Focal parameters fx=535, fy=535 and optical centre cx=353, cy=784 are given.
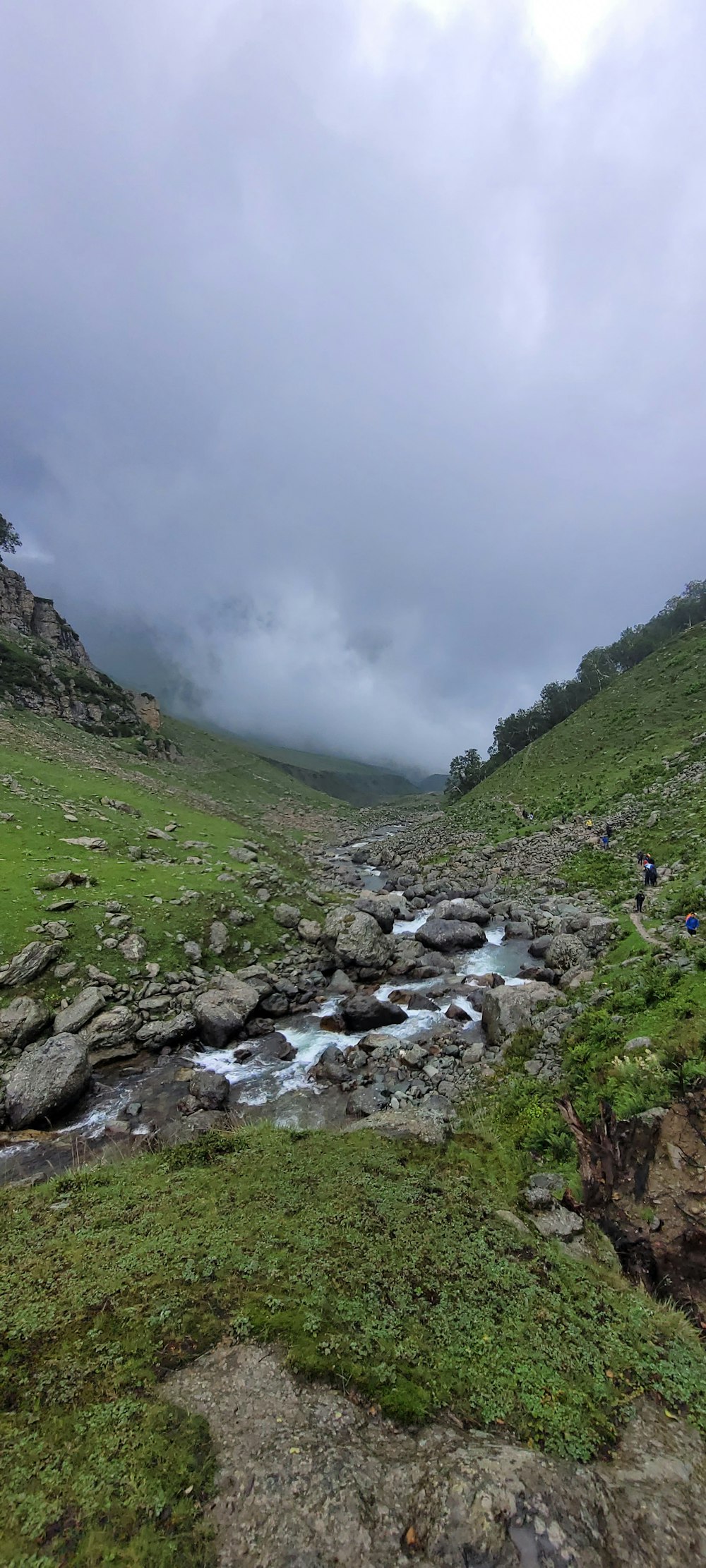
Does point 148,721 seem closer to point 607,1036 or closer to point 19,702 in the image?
point 19,702

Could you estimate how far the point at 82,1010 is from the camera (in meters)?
21.1

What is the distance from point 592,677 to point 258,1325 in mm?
114046

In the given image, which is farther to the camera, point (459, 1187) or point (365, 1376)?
point (459, 1187)

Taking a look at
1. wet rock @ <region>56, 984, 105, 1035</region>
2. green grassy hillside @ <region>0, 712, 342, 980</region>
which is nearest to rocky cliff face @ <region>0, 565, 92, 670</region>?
green grassy hillside @ <region>0, 712, 342, 980</region>

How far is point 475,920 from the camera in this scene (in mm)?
36781

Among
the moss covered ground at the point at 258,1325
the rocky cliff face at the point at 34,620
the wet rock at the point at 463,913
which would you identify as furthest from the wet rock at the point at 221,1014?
the rocky cliff face at the point at 34,620

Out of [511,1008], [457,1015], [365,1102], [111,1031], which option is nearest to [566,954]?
[511,1008]

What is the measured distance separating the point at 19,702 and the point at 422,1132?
77.1 m

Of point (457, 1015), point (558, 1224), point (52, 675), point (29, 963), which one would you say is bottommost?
point (29, 963)

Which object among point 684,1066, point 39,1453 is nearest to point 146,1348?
point 39,1453

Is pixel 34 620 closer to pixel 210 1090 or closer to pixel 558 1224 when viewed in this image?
pixel 210 1090

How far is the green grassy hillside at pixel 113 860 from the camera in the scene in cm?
2536

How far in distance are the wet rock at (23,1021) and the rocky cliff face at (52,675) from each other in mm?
62392

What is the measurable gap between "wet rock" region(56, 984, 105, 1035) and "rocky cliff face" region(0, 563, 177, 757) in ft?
203
